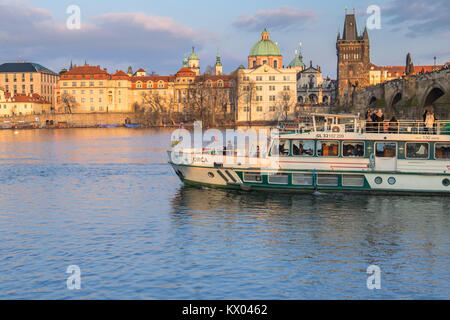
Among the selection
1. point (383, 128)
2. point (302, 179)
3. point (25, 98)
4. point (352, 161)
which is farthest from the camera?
point (25, 98)

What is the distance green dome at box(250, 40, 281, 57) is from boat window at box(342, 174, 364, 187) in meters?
158

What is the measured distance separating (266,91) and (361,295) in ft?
502

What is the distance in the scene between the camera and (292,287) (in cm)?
1745

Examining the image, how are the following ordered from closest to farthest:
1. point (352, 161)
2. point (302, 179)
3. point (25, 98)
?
point (352, 161) → point (302, 179) → point (25, 98)

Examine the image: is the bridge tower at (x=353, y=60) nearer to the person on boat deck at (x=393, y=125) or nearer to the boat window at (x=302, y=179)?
the person on boat deck at (x=393, y=125)

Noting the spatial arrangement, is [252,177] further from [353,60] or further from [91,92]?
[91,92]

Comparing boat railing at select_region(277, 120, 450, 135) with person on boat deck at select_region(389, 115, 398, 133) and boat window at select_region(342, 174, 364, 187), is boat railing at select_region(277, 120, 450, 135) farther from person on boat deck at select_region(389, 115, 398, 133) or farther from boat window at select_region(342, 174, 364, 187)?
boat window at select_region(342, 174, 364, 187)

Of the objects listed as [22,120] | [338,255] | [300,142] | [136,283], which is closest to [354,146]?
[300,142]

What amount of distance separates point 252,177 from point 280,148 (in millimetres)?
2412

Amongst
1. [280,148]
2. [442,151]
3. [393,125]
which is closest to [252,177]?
[280,148]

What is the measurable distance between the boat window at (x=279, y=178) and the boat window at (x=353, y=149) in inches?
137

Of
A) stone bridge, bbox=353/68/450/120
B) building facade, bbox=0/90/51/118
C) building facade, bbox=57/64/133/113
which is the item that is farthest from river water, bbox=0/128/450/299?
building facade, bbox=57/64/133/113

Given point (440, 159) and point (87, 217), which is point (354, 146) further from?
point (87, 217)

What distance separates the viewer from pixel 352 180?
31.8 meters
